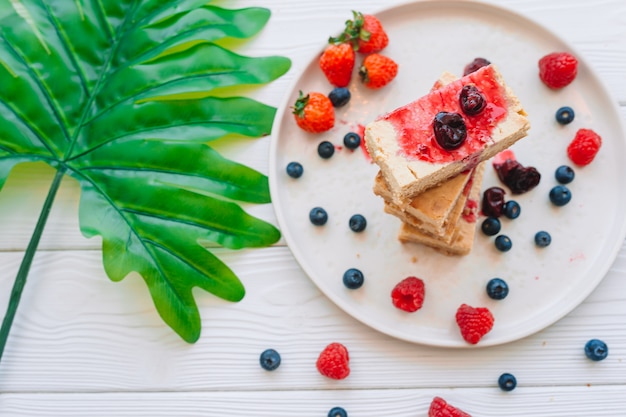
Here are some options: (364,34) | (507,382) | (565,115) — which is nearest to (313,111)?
(364,34)

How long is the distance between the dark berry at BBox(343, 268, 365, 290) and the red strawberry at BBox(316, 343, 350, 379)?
0.76ft

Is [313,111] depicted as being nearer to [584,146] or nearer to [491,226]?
[491,226]

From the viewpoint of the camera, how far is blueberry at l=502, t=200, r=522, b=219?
218 centimetres

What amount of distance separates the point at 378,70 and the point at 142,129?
0.95 m

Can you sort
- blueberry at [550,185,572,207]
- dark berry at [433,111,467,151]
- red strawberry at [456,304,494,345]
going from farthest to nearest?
blueberry at [550,185,572,207], red strawberry at [456,304,494,345], dark berry at [433,111,467,151]

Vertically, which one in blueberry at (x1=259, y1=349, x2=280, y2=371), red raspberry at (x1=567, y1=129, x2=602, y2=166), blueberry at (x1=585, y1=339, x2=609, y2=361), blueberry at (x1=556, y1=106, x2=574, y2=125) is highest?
blueberry at (x1=556, y1=106, x2=574, y2=125)

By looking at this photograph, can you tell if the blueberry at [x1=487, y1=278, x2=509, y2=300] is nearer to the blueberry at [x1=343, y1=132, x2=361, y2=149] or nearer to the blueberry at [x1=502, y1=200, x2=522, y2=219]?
the blueberry at [x1=502, y1=200, x2=522, y2=219]

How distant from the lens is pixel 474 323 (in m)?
2.07

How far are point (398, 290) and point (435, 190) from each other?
421mm

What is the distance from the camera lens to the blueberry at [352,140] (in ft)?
7.45

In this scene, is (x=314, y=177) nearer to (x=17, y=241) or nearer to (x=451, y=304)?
(x=451, y=304)

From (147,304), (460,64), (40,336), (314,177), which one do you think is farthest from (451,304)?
(40,336)

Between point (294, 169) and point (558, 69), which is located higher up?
point (558, 69)

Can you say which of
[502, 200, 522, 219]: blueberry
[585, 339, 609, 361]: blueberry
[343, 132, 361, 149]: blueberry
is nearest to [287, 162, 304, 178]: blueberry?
[343, 132, 361, 149]: blueberry
